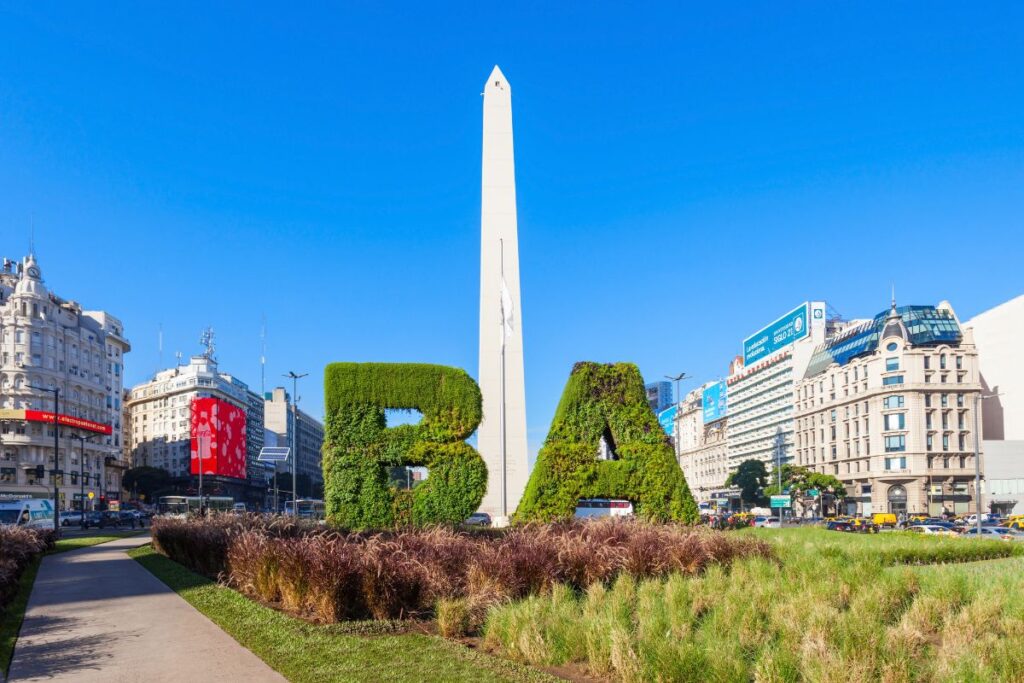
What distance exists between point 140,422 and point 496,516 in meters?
136

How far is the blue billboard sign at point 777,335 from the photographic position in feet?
420

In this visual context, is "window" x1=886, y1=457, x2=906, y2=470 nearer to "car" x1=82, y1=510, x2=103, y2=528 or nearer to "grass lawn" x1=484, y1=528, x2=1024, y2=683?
"car" x1=82, y1=510, x2=103, y2=528

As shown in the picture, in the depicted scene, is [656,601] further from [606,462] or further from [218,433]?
[218,433]

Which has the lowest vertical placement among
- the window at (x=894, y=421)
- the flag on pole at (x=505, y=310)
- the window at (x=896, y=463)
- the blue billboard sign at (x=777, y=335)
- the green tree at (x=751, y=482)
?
the green tree at (x=751, y=482)

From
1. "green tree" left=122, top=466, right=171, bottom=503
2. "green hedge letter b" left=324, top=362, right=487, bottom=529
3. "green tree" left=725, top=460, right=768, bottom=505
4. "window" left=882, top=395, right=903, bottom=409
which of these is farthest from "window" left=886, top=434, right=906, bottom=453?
"green tree" left=122, top=466, right=171, bottom=503

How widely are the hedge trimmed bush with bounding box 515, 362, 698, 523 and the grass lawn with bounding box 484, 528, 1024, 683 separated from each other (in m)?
6.79

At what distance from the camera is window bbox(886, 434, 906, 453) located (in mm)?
91256

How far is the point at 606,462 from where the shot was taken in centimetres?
2112

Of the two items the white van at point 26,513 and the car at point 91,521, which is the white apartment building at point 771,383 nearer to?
the car at point 91,521

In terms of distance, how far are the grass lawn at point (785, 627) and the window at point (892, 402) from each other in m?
84.9

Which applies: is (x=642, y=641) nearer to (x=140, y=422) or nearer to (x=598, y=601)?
(x=598, y=601)

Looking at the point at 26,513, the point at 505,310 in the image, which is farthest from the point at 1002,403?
the point at 26,513

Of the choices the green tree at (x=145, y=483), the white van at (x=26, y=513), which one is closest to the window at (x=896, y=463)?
the white van at (x=26, y=513)

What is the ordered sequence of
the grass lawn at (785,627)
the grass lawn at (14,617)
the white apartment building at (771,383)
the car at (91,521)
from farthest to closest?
the white apartment building at (771,383), the car at (91,521), the grass lawn at (14,617), the grass lawn at (785,627)
